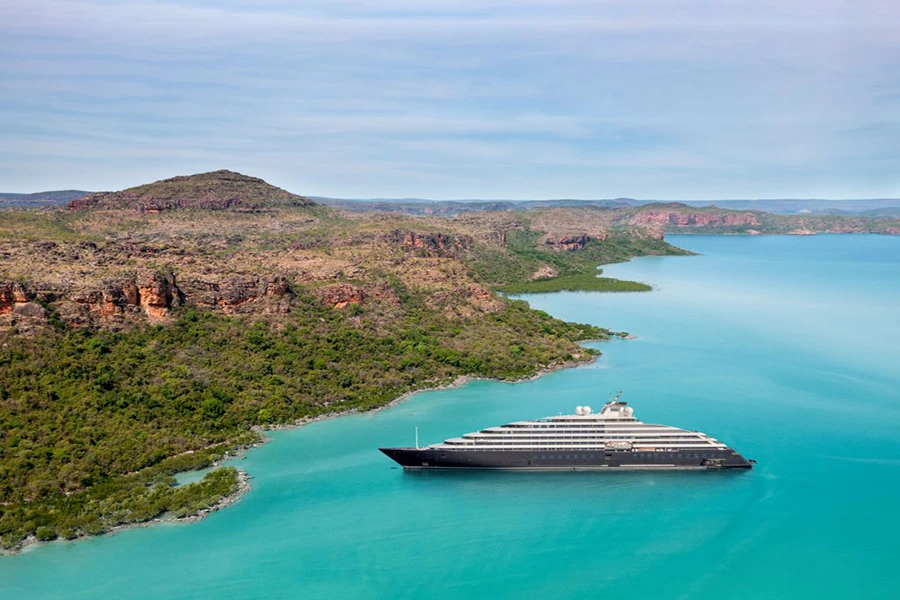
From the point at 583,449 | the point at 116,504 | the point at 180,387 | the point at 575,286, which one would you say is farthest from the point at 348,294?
the point at 575,286

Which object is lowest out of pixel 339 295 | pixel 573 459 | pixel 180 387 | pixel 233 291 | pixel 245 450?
pixel 573 459

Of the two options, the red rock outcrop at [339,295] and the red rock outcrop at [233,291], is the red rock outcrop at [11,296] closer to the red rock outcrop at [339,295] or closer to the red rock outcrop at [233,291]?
the red rock outcrop at [233,291]

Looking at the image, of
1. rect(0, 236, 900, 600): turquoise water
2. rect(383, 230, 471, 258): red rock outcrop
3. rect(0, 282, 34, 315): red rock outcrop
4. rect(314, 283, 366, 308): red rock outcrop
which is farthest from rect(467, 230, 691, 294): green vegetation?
rect(0, 282, 34, 315): red rock outcrop

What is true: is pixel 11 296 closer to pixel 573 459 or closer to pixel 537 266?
pixel 573 459

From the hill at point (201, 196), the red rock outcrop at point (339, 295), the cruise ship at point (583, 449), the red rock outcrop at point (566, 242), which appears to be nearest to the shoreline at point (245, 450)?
the cruise ship at point (583, 449)

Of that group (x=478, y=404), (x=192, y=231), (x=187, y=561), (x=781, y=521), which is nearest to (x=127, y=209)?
(x=192, y=231)

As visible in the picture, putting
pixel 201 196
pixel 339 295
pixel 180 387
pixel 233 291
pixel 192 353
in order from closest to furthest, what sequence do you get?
pixel 180 387, pixel 192 353, pixel 233 291, pixel 339 295, pixel 201 196

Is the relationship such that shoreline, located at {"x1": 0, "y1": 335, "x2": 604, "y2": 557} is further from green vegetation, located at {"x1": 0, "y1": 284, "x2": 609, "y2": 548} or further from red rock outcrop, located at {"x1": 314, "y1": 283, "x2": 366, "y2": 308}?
red rock outcrop, located at {"x1": 314, "y1": 283, "x2": 366, "y2": 308}
